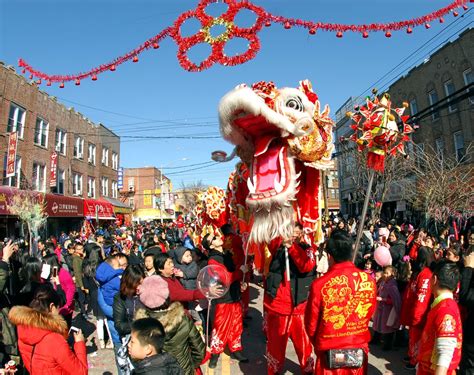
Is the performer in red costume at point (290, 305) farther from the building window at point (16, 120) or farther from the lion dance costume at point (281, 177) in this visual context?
the building window at point (16, 120)

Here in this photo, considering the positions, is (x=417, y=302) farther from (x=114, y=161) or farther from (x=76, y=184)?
(x=114, y=161)

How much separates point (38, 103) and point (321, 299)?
745 inches

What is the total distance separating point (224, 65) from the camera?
554 centimetres

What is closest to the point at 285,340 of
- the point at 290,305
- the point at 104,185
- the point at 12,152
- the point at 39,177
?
the point at 290,305

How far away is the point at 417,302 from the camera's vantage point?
4.15 m

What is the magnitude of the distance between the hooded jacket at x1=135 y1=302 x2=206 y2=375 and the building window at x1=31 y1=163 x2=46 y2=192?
1730cm

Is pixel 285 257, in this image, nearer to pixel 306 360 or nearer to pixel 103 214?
pixel 306 360

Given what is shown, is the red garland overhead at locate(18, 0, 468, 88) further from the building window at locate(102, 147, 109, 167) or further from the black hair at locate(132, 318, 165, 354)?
the building window at locate(102, 147, 109, 167)

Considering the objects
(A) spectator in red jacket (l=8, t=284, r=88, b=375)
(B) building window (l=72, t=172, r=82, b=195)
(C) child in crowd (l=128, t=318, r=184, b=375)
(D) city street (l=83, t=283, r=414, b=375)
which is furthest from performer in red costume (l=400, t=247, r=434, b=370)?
(B) building window (l=72, t=172, r=82, b=195)

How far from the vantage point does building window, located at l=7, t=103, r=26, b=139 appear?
16.4 m

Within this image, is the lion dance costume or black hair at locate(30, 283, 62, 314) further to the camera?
the lion dance costume

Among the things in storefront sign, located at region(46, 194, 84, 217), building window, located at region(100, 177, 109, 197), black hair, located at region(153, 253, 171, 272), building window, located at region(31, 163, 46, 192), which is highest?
building window, located at region(100, 177, 109, 197)

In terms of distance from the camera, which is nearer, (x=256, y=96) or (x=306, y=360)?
(x=256, y=96)

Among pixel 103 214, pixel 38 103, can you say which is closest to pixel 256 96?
pixel 38 103
